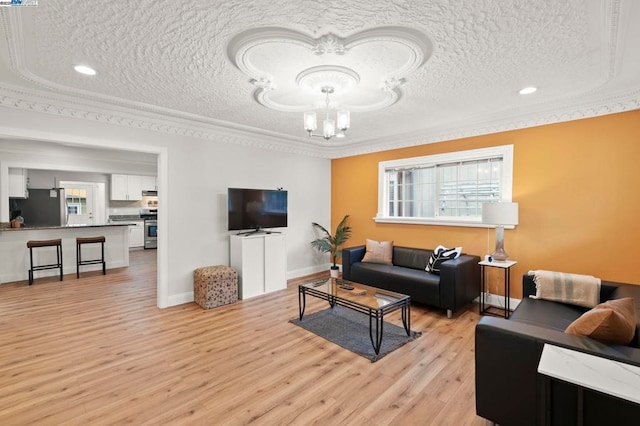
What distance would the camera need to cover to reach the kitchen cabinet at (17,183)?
252 inches

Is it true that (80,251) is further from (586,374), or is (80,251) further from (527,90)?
(527,90)

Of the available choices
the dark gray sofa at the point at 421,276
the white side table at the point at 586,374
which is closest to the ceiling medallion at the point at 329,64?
the white side table at the point at 586,374

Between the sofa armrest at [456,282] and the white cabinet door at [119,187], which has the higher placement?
the white cabinet door at [119,187]

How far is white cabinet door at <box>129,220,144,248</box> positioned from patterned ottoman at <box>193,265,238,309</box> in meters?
6.20

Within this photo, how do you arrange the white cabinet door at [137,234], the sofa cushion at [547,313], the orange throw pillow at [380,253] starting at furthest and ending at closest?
the white cabinet door at [137,234] → the orange throw pillow at [380,253] → the sofa cushion at [547,313]

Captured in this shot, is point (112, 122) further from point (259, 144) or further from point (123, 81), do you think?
point (259, 144)

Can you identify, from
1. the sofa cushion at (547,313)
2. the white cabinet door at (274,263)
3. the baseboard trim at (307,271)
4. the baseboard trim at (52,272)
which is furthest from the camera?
the baseboard trim at (307,271)

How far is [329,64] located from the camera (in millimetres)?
2531

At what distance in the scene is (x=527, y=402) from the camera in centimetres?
168

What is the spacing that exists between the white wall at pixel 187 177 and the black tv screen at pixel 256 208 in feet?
0.78

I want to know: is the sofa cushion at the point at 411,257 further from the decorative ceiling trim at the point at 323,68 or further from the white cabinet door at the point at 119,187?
the white cabinet door at the point at 119,187

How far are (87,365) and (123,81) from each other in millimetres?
2676

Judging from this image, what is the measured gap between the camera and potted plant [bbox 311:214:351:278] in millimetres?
5844

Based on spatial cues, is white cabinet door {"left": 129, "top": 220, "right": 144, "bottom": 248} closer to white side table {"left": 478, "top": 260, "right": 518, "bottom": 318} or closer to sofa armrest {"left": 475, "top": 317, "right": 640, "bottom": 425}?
white side table {"left": 478, "top": 260, "right": 518, "bottom": 318}
